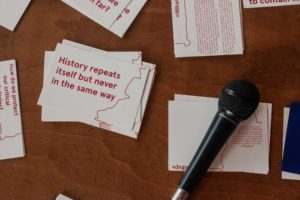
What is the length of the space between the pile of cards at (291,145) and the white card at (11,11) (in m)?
0.55

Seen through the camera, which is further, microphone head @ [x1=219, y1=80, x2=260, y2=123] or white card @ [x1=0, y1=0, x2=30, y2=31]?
white card @ [x1=0, y1=0, x2=30, y2=31]

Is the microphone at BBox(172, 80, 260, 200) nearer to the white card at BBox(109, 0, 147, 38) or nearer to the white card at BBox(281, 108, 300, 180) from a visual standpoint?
the white card at BBox(281, 108, 300, 180)

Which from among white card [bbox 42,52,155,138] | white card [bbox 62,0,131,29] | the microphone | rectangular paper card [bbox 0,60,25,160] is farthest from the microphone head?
rectangular paper card [bbox 0,60,25,160]

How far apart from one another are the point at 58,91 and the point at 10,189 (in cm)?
23

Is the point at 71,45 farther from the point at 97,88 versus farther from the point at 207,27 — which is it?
the point at 207,27

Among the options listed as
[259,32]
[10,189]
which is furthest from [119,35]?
[10,189]

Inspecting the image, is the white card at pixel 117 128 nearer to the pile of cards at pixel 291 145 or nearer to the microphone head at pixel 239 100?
the microphone head at pixel 239 100

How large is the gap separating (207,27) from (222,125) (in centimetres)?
19

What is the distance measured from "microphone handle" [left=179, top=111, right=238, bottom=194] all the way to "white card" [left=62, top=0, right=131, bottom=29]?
27cm

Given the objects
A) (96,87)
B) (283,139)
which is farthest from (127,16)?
(283,139)

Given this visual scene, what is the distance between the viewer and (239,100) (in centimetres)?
60

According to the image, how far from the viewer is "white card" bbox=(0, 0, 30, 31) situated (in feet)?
2.33

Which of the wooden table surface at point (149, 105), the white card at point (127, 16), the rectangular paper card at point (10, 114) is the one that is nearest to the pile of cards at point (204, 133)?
the wooden table surface at point (149, 105)

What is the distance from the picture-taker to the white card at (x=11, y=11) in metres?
0.71
